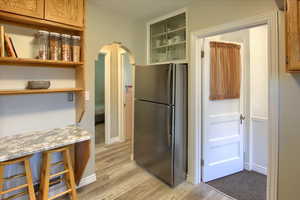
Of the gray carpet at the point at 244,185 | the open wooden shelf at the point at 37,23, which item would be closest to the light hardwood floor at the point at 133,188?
the gray carpet at the point at 244,185

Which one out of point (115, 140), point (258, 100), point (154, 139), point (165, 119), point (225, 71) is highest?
point (225, 71)

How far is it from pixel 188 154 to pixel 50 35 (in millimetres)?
2287

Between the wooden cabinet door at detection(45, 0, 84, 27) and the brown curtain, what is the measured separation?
176cm

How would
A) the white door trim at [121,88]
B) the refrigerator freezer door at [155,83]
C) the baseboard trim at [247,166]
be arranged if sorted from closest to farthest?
1. the refrigerator freezer door at [155,83]
2. the baseboard trim at [247,166]
3. the white door trim at [121,88]

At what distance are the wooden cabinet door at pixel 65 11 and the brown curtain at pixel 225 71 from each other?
1.76m

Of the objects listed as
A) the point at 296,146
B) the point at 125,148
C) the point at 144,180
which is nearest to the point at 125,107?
the point at 125,148

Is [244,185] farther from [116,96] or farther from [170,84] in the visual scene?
[116,96]

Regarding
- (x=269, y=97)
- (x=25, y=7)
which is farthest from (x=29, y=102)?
(x=269, y=97)

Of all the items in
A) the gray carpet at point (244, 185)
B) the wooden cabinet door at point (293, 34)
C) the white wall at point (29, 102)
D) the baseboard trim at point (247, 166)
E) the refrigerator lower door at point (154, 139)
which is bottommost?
the gray carpet at point (244, 185)

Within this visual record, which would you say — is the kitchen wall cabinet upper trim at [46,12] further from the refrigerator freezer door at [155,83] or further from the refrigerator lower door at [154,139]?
the refrigerator lower door at [154,139]

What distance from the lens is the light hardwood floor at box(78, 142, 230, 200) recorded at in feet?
7.28

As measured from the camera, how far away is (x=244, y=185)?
250 cm

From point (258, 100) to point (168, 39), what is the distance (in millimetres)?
1759

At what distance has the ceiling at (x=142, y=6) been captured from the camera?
237 centimetres
